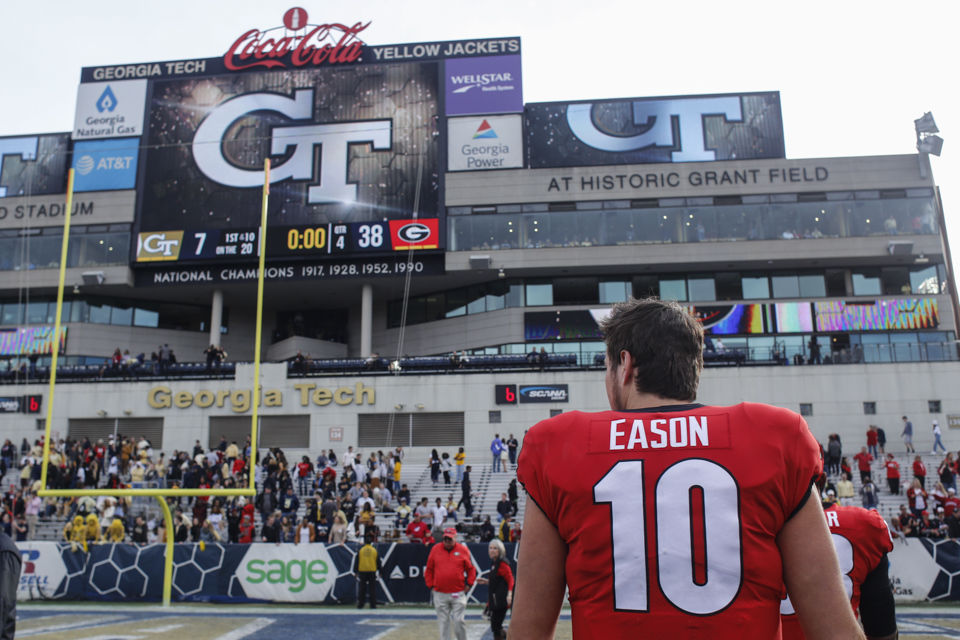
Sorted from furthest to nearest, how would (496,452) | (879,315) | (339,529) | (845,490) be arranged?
1. (879,315)
2. (496,452)
3. (845,490)
4. (339,529)

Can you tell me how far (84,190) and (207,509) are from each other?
82.7 feet

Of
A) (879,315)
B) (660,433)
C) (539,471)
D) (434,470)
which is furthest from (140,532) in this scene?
(879,315)

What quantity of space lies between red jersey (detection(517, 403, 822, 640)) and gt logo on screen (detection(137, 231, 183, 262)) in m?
38.9

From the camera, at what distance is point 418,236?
36906 mm

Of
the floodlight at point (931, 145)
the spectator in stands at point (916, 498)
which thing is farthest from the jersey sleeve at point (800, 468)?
the floodlight at point (931, 145)

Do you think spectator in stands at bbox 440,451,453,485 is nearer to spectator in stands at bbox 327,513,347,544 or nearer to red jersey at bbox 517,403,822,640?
spectator in stands at bbox 327,513,347,544

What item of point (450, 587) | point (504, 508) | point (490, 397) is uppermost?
point (490, 397)

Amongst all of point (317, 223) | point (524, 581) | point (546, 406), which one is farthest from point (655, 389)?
point (317, 223)

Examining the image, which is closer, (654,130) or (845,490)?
(845,490)

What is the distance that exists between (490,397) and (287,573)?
17.0 meters

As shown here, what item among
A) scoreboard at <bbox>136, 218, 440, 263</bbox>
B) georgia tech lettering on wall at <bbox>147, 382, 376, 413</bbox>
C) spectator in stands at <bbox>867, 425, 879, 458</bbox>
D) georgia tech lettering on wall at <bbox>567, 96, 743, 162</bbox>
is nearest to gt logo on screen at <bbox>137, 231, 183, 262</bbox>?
scoreboard at <bbox>136, 218, 440, 263</bbox>

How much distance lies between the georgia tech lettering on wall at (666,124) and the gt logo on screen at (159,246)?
20.9 metres

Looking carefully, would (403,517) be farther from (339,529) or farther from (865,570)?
(865,570)

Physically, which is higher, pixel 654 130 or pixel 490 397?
pixel 654 130
